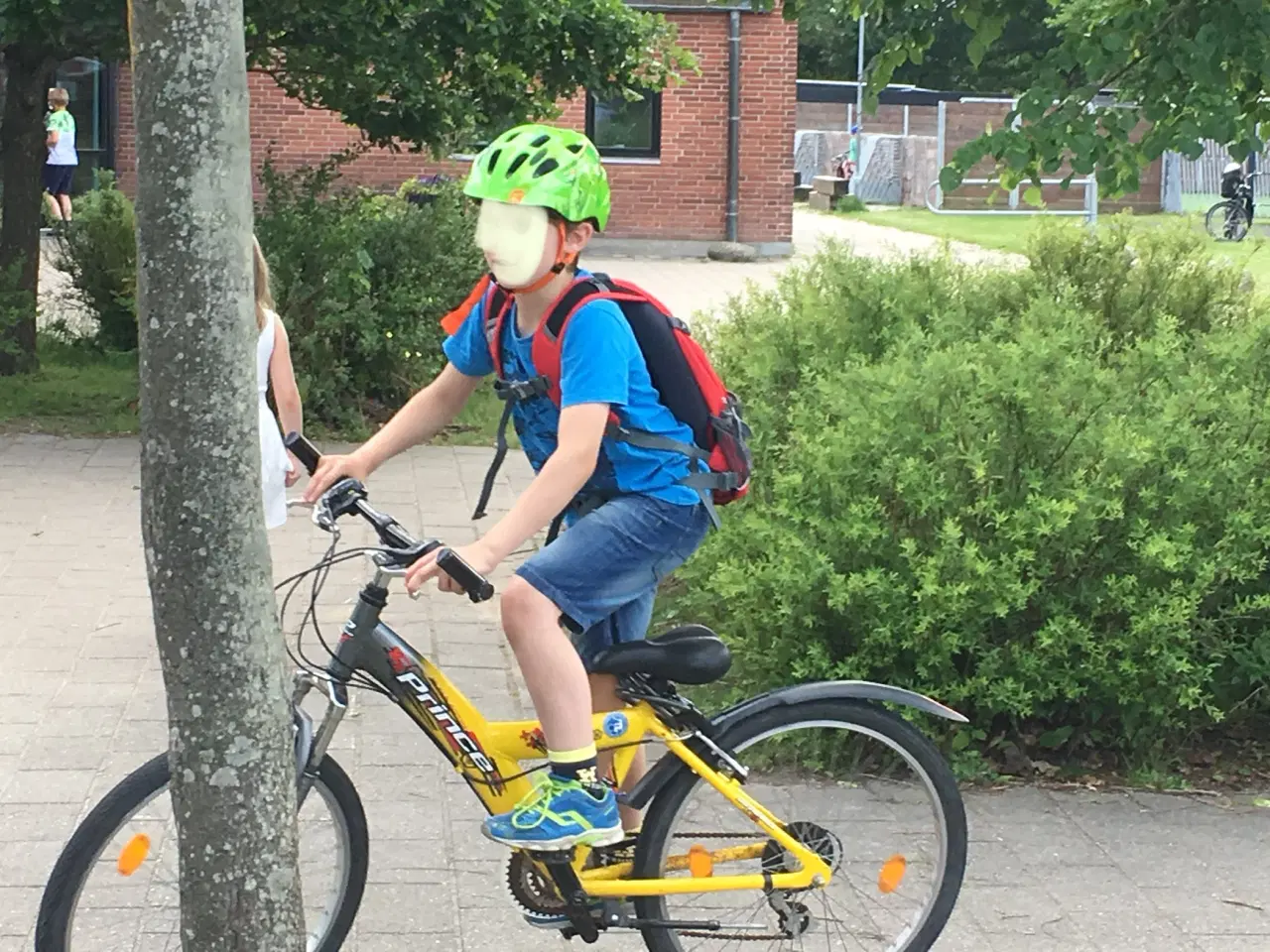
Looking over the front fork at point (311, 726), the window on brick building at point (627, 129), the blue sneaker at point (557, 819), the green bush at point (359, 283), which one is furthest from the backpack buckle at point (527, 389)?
the window on brick building at point (627, 129)

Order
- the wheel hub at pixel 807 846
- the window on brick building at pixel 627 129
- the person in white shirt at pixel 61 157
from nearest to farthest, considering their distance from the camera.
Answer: the wheel hub at pixel 807 846 → the person in white shirt at pixel 61 157 → the window on brick building at pixel 627 129

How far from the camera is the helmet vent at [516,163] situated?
329cm

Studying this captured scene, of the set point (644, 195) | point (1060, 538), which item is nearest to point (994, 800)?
point (1060, 538)

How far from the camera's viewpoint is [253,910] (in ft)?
9.06

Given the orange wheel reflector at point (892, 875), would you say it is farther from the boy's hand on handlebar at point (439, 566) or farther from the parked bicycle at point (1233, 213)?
the parked bicycle at point (1233, 213)

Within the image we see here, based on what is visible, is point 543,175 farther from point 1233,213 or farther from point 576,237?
point 1233,213

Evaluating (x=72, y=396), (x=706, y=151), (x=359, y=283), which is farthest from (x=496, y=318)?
(x=706, y=151)

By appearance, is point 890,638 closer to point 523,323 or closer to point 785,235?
point 523,323

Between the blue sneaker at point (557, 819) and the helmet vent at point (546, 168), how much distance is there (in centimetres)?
121

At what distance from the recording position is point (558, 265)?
3348 mm

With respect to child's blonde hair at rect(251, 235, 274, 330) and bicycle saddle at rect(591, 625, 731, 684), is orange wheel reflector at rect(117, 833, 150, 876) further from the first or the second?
child's blonde hair at rect(251, 235, 274, 330)

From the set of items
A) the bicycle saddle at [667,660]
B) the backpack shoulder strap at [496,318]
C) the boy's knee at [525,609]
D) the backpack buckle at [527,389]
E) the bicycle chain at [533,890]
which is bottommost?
the bicycle chain at [533,890]

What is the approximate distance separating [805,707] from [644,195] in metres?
21.5

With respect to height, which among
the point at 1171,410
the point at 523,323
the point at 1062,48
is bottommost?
the point at 1171,410
